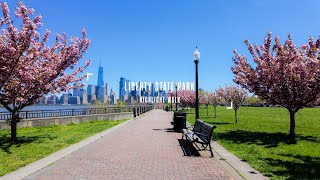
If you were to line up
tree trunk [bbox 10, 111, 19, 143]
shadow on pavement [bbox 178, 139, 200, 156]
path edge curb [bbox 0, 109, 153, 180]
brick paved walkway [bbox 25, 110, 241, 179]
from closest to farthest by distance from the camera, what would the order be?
path edge curb [bbox 0, 109, 153, 180], brick paved walkway [bbox 25, 110, 241, 179], shadow on pavement [bbox 178, 139, 200, 156], tree trunk [bbox 10, 111, 19, 143]

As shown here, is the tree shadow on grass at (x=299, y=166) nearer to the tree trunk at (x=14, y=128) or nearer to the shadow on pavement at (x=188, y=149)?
the shadow on pavement at (x=188, y=149)

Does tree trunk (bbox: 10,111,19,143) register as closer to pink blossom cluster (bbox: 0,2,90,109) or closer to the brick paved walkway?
pink blossom cluster (bbox: 0,2,90,109)

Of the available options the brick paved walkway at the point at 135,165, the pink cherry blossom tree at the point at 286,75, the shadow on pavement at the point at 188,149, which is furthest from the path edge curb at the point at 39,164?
the pink cherry blossom tree at the point at 286,75

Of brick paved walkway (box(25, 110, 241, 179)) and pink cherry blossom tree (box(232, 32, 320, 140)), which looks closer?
brick paved walkway (box(25, 110, 241, 179))

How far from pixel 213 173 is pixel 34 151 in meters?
6.47

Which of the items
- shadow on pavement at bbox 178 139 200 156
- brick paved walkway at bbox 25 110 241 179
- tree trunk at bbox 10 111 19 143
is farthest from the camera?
tree trunk at bbox 10 111 19 143

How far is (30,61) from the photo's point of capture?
13.2 m

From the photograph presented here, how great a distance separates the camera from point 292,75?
588 inches

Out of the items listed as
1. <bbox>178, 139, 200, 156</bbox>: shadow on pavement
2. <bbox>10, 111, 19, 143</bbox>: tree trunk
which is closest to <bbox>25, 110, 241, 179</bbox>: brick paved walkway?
<bbox>178, 139, 200, 156</bbox>: shadow on pavement

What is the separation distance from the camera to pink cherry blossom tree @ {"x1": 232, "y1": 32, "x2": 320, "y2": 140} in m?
14.8

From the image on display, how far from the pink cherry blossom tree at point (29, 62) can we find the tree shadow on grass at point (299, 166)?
854 cm

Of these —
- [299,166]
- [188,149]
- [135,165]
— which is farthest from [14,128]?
[299,166]

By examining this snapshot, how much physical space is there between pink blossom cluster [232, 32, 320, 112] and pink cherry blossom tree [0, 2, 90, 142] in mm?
8229

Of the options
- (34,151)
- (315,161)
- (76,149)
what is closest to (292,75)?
(315,161)
